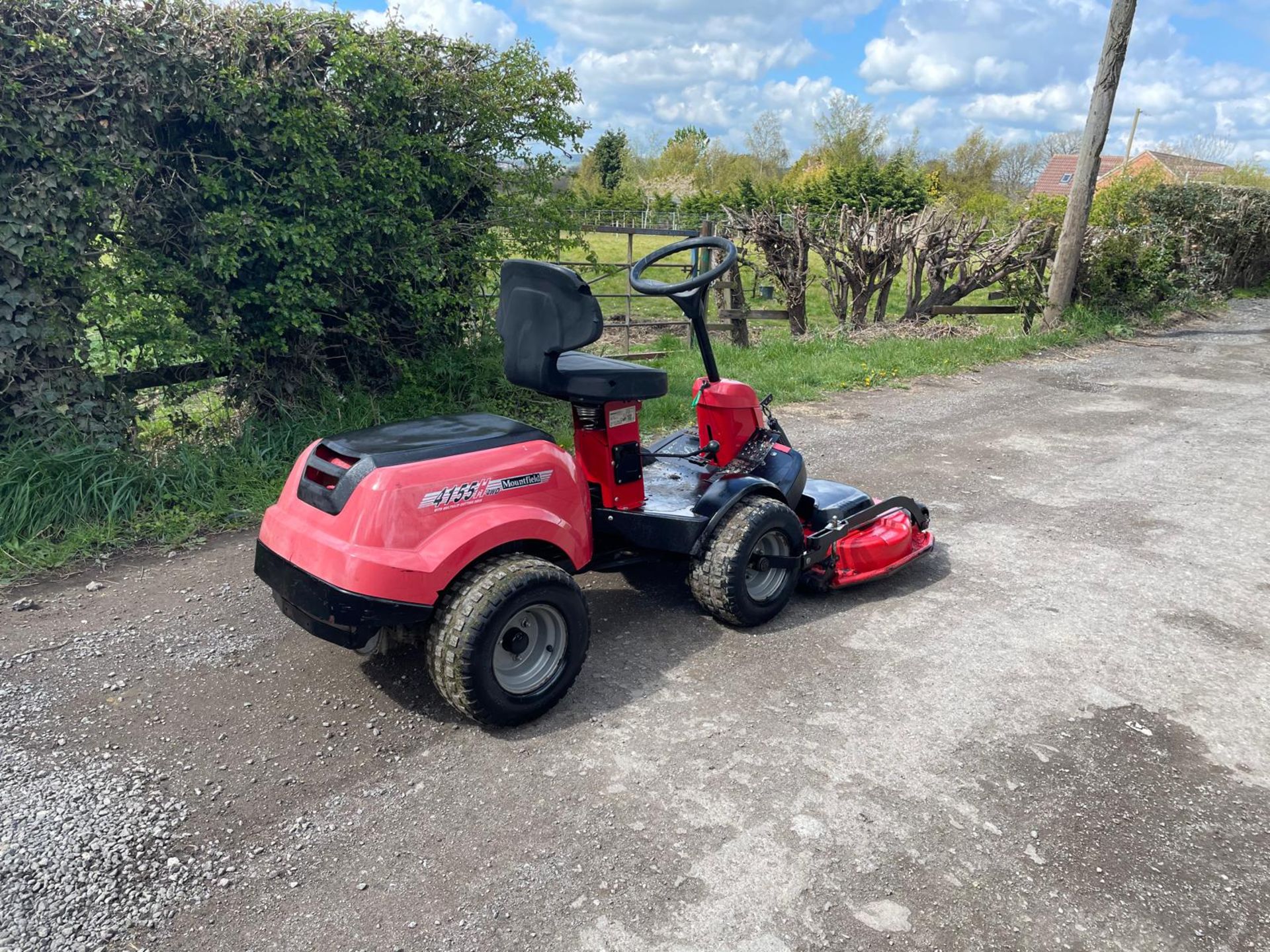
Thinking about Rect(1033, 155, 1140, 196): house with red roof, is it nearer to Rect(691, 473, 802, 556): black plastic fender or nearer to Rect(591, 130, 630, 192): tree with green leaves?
Rect(591, 130, 630, 192): tree with green leaves

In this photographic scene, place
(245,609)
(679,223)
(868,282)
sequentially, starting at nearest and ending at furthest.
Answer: (245,609) < (868,282) < (679,223)

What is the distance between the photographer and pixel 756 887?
2.61m

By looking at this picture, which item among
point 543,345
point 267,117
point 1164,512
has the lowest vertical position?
point 1164,512

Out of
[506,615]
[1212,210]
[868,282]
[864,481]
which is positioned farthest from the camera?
[1212,210]

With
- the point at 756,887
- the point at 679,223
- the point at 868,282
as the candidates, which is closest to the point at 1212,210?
the point at 868,282

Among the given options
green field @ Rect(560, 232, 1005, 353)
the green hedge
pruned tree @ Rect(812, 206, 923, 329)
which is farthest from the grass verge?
pruned tree @ Rect(812, 206, 923, 329)

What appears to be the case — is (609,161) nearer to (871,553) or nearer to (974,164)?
(974,164)

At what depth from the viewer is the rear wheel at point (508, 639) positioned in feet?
10.2

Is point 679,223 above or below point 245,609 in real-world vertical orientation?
above

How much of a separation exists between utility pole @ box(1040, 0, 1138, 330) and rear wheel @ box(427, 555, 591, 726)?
12.1 m

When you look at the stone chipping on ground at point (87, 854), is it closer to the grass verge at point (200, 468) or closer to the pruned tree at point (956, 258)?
the grass verge at point (200, 468)

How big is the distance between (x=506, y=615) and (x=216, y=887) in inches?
46.7

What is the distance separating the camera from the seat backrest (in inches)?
140

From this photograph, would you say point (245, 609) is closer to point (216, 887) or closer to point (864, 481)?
point (216, 887)
